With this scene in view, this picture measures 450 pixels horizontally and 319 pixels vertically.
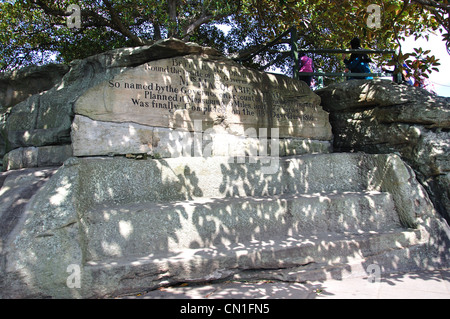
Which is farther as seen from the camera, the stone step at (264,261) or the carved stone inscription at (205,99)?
the carved stone inscription at (205,99)

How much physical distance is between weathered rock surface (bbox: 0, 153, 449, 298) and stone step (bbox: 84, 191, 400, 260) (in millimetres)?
13

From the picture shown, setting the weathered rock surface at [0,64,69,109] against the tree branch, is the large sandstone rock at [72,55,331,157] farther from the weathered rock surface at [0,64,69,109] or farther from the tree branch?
the tree branch

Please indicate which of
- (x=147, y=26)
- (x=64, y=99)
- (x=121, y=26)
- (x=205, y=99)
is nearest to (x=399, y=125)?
(x=205, y=99)

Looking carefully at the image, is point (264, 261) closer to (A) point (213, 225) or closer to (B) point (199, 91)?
A: (A) point (213, 225)

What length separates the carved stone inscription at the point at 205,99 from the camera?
14.8 feet

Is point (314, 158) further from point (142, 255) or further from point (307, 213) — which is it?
point (142, 255)

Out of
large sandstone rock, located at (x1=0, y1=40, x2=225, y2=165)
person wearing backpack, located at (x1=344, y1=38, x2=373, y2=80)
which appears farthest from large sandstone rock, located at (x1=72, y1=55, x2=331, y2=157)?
person wearing backpack, located at (x1=344, y1=38, x2=373, y2=80)

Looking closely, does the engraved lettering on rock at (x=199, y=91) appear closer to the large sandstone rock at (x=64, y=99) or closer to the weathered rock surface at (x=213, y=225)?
the large sandstone rock at (x=64, y=99)

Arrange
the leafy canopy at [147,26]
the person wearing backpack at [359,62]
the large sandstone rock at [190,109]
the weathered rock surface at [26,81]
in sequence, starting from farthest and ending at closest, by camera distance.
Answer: the leafy canopy at [147,26] < the person wearing backpack at [359,62] < the weathered rock surface at [26,81] < the large sandstone rock at [190,109]

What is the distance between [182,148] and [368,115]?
3.43m

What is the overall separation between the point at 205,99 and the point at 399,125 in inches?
127

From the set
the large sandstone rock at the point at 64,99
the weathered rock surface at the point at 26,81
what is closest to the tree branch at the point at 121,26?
the weathered rock surface at the point at 26,81

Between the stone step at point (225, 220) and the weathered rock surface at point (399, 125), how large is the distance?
0.98 m

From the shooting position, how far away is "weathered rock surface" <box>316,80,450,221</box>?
17.3 feet
